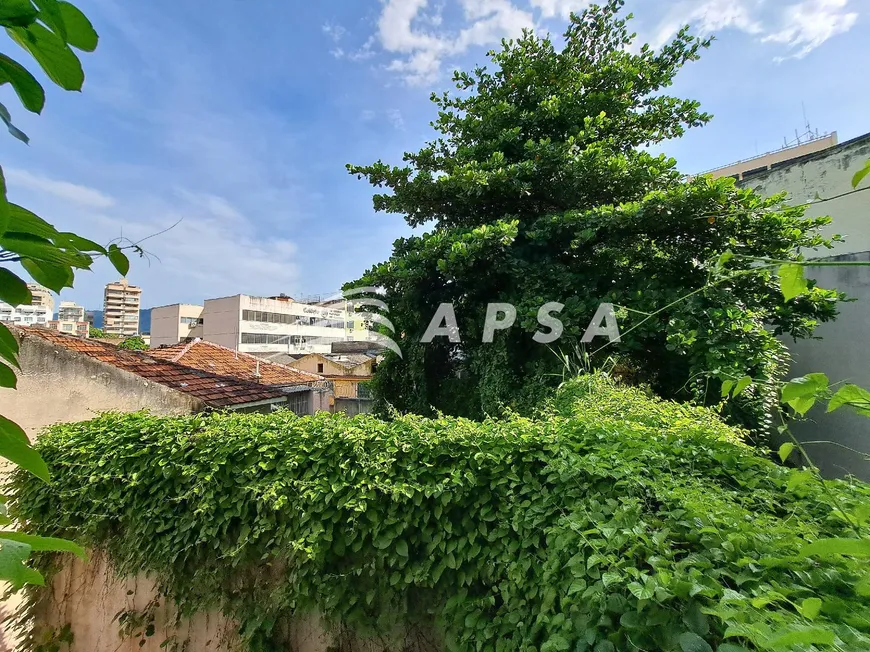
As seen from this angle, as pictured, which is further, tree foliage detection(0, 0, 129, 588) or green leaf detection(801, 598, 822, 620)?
green leaf detection(801, 598, 822, 620)

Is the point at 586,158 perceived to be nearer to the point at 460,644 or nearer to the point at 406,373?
the point at 406,373

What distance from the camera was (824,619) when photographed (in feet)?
2.95

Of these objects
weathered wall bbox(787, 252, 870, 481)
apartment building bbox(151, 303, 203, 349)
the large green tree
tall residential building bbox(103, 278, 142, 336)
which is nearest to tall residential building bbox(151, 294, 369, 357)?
apartment building bbox(151, 303, 203, 349)

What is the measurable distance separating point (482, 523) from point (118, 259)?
6.79 ft

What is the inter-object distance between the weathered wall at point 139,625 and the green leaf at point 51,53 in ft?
9.48

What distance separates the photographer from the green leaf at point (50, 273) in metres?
0.61

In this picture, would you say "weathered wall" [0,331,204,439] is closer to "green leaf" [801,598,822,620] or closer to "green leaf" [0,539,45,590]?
"green leaf" [0,539,45,590]

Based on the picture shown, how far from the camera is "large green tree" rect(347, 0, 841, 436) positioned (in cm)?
446

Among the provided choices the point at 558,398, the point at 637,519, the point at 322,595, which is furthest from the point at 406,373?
the point at 637,519

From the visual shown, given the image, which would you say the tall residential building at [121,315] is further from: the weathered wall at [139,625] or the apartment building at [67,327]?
the weathered wall at [139,625]

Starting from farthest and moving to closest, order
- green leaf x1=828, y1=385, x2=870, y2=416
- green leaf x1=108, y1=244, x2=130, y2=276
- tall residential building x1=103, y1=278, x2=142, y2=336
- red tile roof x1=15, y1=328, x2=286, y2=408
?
tall residential building x1=103, y1=278, x2=142, y2=336 < red tile roof x1=15, y1=328, x2=286, y2=408 < green leaf x1=828, y1=385, x2=870, y2=416 < green leaf x1=108, y1=244, x2=130, y2=276

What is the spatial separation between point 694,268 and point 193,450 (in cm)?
610

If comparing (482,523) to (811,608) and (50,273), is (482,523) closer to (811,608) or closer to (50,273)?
(811,608)

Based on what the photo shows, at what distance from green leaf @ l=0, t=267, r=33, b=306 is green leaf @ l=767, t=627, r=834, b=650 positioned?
58.3 inches
